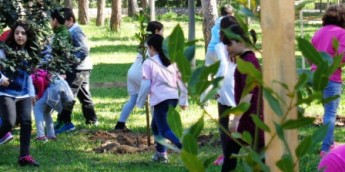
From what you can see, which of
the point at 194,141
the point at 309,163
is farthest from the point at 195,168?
the point at 309,163

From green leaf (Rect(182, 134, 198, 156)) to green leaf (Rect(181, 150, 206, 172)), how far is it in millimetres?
26

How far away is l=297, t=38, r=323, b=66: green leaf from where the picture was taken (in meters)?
2.45

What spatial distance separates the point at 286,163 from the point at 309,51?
353 mm

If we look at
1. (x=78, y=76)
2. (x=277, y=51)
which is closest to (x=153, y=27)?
(x=78, y=76)

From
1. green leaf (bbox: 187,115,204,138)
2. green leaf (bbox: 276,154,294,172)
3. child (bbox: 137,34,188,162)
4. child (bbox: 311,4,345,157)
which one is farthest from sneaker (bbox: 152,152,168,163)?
green leaf (bbox: 276,154,294,172)

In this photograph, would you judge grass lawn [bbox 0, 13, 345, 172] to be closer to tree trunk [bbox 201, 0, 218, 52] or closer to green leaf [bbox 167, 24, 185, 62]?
tree trunk [bbox 201, 0, 218, 52]

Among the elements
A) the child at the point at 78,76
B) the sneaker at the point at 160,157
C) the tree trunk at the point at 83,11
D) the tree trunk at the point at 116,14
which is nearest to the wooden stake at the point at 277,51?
the sneaker at the point at 160,157

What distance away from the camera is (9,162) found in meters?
9.77

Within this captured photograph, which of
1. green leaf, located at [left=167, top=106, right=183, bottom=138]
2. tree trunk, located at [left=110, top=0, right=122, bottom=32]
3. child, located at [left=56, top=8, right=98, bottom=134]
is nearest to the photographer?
green leaf, located at [left=167, top=106, right=183, bottom=138]

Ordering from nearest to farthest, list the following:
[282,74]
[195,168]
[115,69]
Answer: [195,168], [282,74], [115,69]

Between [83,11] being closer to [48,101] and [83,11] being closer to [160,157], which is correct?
[48,101]

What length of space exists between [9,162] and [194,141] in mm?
7689

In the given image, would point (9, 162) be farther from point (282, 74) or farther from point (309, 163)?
point (282, 74)

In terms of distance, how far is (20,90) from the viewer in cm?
922
